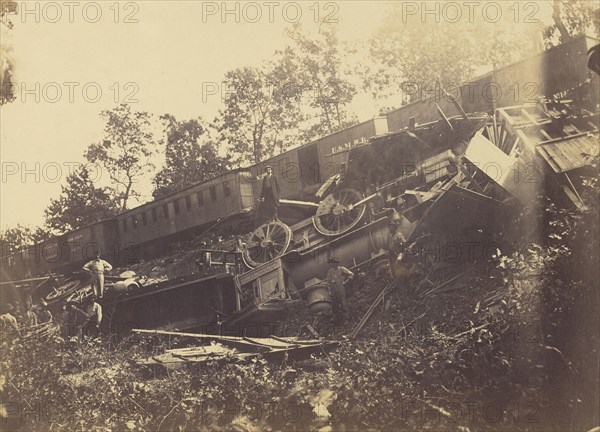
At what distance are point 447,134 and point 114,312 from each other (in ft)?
19.2

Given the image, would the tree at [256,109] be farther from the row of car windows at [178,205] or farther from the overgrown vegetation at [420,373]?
the overgrown vegetation at [420,373]

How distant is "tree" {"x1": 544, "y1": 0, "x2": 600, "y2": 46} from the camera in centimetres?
666

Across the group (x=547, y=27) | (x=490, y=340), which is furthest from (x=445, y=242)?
(x=547, y=27)

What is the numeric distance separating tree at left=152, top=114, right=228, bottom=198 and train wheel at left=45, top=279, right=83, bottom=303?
2.70m

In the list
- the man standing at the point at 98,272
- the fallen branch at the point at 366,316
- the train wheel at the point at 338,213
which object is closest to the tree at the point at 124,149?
the man standing at the point at 98,272

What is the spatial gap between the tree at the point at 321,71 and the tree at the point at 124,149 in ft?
7.61

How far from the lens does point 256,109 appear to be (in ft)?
27.8

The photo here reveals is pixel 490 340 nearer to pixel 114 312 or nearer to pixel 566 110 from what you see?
pixel 566 110

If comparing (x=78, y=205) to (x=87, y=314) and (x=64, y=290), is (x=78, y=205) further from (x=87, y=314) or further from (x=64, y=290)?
(x=87, y=314)

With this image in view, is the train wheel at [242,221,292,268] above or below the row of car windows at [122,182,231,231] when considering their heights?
below

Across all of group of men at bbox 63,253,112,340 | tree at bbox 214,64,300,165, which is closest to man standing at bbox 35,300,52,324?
group of men at bbox 63,253,112,340

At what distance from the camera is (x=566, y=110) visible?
21.6 feet

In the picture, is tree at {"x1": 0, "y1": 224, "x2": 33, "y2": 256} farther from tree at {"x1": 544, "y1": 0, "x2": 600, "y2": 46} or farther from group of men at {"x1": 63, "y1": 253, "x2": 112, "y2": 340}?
tree at {"x1": 544, "y1": 0, "x2": 600, "y2": 46}

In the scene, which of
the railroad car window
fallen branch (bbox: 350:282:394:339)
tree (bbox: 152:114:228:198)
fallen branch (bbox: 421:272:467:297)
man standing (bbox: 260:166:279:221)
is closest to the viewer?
fallen branch (bbox: 421:272:467:297)
